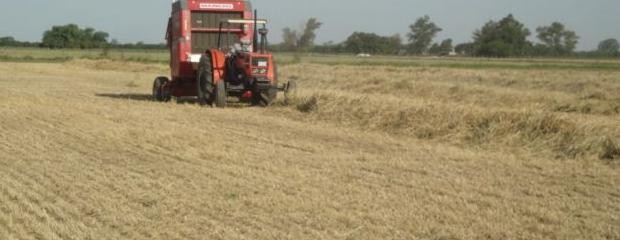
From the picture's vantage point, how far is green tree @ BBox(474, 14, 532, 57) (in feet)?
336

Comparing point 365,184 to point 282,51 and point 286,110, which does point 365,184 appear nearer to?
point 286,110

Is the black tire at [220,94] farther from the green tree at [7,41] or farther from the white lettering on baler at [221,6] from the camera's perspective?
the green tree at [7,41]

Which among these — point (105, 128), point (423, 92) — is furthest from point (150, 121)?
point (423, 92)

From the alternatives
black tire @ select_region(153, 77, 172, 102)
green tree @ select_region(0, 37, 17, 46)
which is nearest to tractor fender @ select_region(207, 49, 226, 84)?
black tire @ select_region(153, 77, 172, 102)

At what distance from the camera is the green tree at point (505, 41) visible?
336 feet

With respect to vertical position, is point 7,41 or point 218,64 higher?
point 218,64

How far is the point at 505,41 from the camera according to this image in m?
106

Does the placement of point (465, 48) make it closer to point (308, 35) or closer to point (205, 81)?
point (308, 35)

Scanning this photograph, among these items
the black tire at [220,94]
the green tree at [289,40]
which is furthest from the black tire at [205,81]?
the green tree at [289,40]

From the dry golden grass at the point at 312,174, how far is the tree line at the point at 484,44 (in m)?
80.5

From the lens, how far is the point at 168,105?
58.8 feet

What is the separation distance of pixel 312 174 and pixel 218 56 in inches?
376

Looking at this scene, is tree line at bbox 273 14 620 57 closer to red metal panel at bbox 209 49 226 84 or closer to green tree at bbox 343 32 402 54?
green tree at bbox 343 32 402 54

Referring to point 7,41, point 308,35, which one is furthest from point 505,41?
point 7,41
